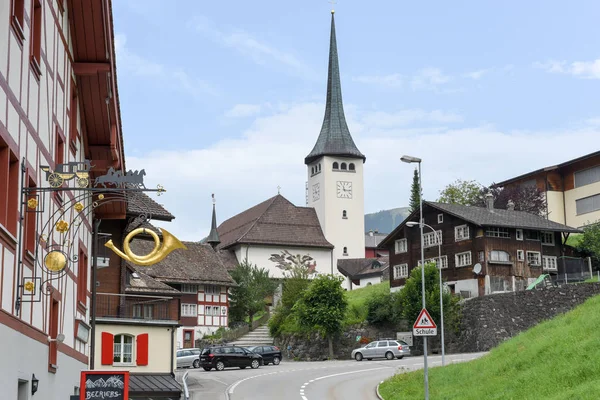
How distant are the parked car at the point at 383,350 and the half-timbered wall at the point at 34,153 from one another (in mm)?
40178

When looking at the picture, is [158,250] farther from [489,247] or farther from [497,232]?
[497,232]

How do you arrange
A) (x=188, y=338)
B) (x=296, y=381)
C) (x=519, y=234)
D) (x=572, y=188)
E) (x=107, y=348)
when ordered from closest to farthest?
(x=107, y=348), (x=296, y=381), (x=519, y=234), (x=188, y=338), (x=572, y=188)

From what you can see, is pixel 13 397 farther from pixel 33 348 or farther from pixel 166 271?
pixel 166 271

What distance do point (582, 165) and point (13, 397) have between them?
79414mm

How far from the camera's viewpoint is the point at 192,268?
244 feet

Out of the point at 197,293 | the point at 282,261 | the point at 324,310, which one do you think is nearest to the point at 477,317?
the point at 324,310

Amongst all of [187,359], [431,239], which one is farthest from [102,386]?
[431,239]

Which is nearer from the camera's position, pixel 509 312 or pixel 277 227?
pixel 509 312

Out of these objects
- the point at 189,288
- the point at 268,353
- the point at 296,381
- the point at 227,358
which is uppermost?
the point at 189,288

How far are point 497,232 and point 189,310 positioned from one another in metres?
25.0

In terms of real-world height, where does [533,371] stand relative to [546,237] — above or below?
below

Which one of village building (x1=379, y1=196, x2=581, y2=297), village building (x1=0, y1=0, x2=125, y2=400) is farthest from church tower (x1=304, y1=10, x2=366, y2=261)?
village building (x1=0, y1=0, x2=125, y2=400)

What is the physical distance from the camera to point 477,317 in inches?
2274

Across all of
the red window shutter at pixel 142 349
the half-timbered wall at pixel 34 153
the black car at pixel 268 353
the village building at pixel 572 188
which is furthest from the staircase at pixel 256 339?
the half-timbered wall at pixel 34 153
